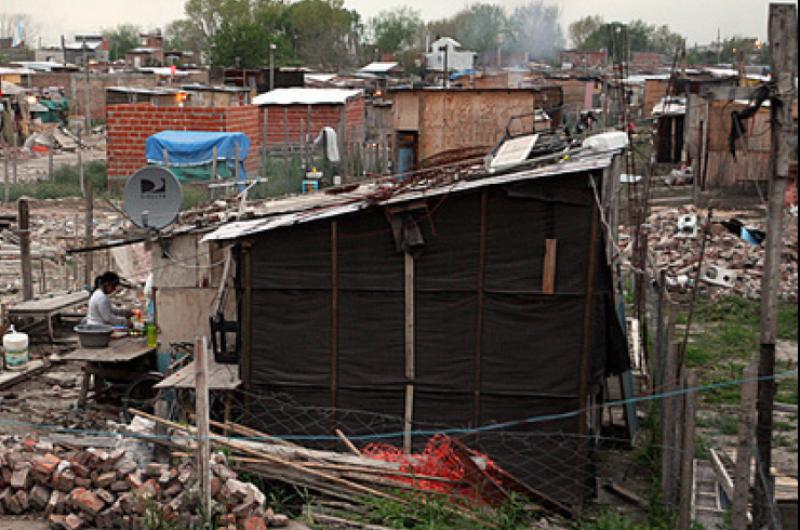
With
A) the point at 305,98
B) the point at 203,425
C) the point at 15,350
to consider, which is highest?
the point at 305,98

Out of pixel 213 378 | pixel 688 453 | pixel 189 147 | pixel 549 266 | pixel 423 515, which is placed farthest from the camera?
pixel 189 147

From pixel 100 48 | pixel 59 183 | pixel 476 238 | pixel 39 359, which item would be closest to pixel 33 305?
pixel 39 359

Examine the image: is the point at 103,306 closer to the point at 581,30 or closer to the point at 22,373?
the point at 22,373

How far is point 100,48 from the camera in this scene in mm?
85250

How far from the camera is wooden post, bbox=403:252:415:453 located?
31.5 ft

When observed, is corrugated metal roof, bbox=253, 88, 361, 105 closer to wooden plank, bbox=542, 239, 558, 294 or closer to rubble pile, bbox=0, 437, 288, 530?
wooden plank, bbox=542, 239, 558, 294

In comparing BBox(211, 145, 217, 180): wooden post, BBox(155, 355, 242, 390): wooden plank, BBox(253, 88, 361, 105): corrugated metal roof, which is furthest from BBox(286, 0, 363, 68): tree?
BBox(155, 355, 242, 390): wooden plank

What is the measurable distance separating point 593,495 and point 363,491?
2.48 m

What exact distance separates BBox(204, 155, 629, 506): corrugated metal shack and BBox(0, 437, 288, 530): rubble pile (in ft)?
6.30

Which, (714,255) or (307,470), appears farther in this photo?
(714,255)

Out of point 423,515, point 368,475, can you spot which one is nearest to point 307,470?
point 368,475

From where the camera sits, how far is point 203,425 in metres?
7.55

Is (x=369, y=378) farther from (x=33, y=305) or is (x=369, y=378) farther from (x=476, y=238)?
(x=33, y=305)

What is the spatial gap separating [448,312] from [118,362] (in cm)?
418
